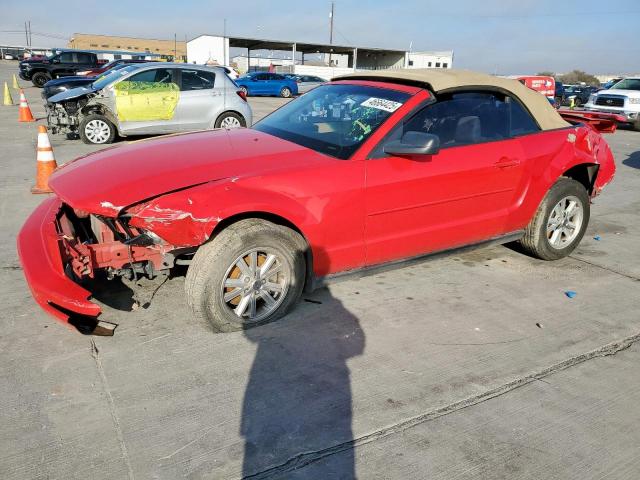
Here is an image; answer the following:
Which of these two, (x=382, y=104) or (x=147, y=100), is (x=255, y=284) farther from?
(x=147, y=100)

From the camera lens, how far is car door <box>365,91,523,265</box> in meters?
3.46

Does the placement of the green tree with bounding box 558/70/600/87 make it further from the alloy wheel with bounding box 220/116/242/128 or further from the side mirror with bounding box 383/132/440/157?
the side mirror with bounding box 383/132/440/157

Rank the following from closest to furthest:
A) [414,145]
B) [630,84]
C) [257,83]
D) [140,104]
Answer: [414,145], [140,104], [630,84], [257,83]

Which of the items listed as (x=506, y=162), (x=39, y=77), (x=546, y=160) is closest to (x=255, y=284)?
(x=506, y=162)

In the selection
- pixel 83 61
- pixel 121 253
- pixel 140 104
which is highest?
pixel 83 61

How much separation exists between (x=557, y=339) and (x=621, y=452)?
106cm

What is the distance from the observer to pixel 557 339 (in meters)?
3.33

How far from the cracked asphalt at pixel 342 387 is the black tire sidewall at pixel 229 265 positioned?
10 centimetres

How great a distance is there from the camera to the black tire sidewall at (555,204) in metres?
4.43

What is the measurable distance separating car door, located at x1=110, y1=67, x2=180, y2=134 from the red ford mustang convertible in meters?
6.00

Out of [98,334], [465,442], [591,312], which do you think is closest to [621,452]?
[465,442]

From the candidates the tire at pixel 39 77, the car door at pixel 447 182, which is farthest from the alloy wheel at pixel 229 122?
the tire at pixel 39 77

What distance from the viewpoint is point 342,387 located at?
8.98 ft

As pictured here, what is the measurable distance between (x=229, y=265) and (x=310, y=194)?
27.0 inches
